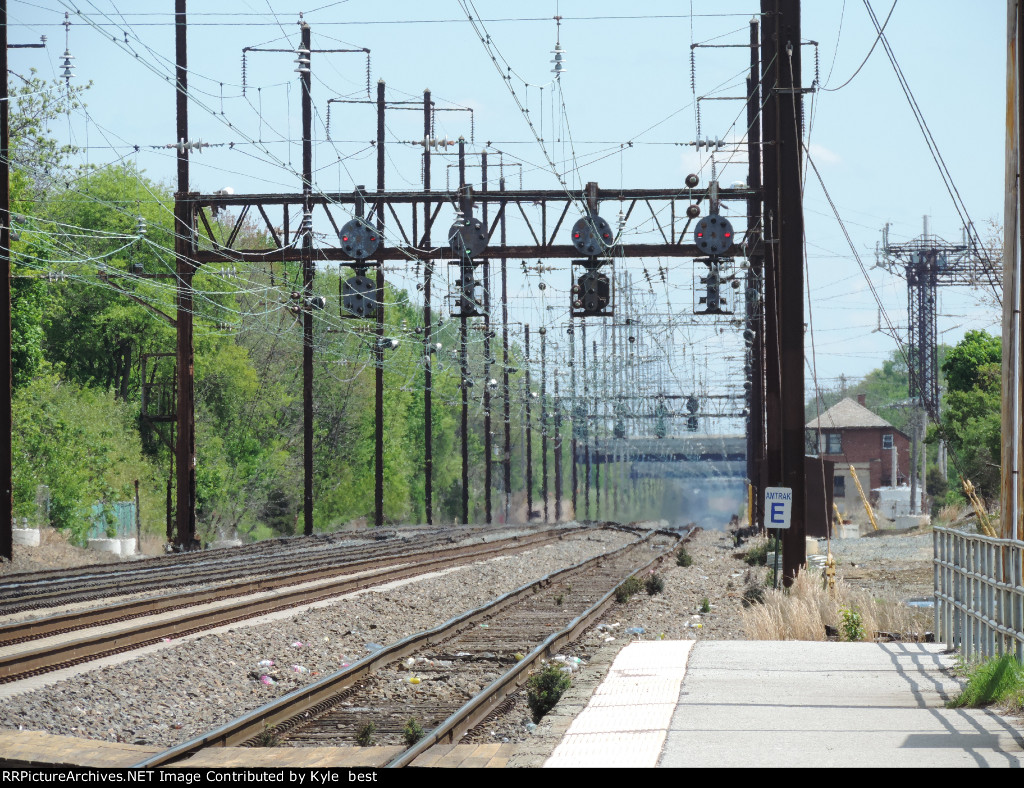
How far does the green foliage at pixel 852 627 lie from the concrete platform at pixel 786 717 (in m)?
1.82

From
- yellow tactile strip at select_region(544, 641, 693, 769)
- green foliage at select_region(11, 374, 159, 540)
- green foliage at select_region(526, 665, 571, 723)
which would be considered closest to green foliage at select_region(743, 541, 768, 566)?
yellow tactile strip at select_region(544, 641, 693, 769)

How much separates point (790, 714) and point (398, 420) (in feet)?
233

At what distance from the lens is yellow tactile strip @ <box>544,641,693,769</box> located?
7.17 metres

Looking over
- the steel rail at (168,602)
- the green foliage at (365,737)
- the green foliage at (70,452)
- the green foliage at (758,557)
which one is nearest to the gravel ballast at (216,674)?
the green foliage at (365,737)

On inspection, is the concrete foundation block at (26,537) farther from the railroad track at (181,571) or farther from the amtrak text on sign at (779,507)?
the amtrak text on sign at (779,507)

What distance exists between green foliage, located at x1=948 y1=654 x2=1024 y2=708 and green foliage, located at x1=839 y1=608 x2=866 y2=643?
5066 millimetres

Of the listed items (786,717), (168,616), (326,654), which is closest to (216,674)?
(326,654)

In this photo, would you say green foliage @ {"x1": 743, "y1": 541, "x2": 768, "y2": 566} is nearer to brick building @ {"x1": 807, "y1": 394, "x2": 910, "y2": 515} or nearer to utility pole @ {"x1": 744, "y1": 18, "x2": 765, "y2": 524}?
utility pole @ {"x1": 744, "y1": 18, "x2": 765, "y2": 524}

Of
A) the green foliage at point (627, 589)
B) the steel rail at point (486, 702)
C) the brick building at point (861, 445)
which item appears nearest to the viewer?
the steel rail at point (486, 702)

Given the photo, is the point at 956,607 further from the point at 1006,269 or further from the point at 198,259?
the point at 198,259

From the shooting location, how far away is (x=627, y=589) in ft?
69.5

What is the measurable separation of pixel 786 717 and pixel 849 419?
9824cm

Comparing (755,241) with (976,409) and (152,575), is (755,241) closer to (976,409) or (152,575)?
(152,575)

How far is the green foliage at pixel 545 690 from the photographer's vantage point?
33.7 feet
